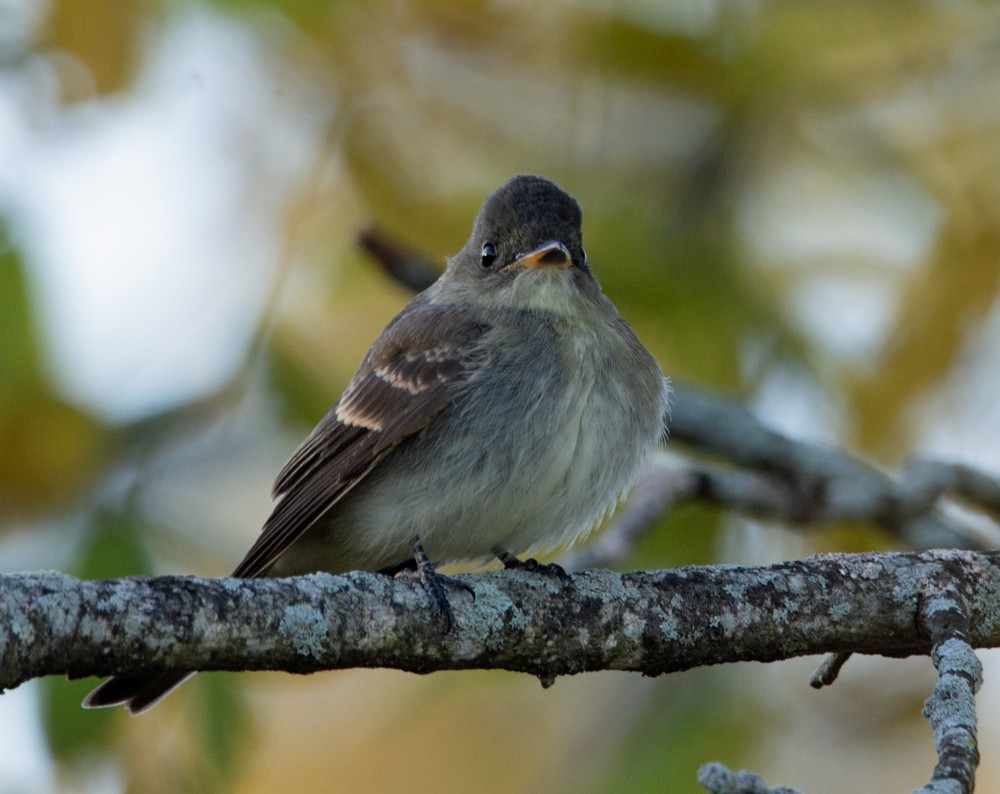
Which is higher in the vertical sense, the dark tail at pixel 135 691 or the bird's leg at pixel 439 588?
the bird's leg at pixel 439 588

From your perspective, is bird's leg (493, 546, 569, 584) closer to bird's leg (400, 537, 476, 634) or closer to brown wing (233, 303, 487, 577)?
bird's leg (400, 537, 476, 634)

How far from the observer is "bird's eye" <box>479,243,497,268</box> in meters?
5.00

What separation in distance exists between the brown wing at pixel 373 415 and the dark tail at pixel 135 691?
1.52ft

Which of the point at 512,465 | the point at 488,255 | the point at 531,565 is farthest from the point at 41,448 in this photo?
Result: the point at 488,255

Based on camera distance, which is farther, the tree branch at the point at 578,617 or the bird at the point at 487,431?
the bird at the point at 487,431

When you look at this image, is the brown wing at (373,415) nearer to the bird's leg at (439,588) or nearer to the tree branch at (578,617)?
the bird's leg at (439,588)

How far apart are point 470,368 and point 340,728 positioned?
2.73 meters

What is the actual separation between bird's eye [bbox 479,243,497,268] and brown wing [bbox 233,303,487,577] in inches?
11.2

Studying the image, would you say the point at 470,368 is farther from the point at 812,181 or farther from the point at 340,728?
the point at 340,728

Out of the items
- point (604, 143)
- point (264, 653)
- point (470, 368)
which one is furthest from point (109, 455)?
point (604, 143)

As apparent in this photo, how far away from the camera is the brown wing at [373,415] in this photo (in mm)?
4336

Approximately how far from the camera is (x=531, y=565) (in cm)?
420

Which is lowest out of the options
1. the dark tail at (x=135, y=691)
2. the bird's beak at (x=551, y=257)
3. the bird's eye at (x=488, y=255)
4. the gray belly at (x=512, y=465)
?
the dark tail at (x=135, y=691)

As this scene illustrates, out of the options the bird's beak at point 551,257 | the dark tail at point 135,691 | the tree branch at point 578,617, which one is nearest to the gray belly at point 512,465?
the bird's beak at point 551,257
